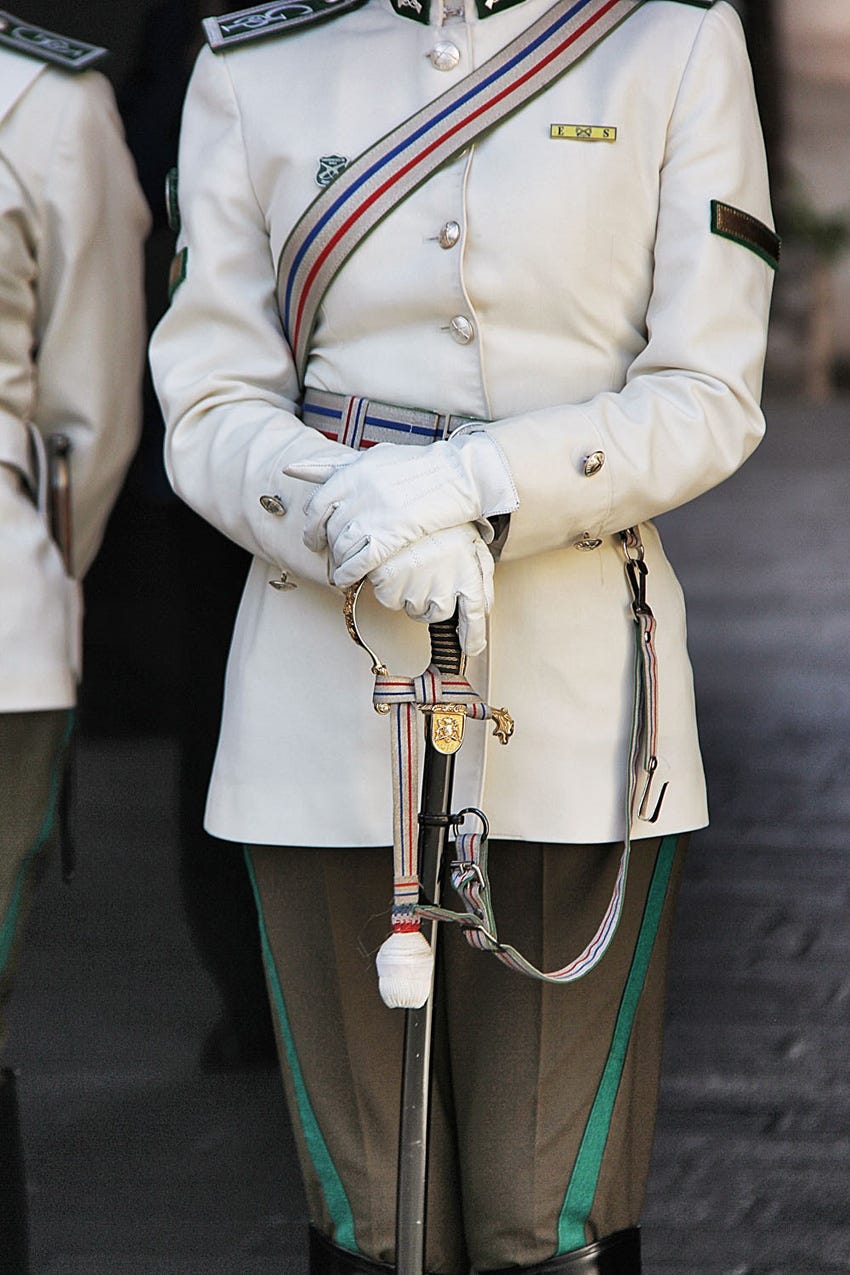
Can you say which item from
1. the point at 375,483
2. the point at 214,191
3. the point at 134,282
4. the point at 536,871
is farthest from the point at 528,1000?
the point at 134,282

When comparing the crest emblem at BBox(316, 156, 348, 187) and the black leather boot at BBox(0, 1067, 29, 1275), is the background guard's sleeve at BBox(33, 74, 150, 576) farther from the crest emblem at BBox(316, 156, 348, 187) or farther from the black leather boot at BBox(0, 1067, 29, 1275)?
the black leather boot at BBox(0, 1067, 29, 1275)

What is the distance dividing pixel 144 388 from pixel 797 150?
468cm

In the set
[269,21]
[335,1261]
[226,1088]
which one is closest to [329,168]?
[269,21]

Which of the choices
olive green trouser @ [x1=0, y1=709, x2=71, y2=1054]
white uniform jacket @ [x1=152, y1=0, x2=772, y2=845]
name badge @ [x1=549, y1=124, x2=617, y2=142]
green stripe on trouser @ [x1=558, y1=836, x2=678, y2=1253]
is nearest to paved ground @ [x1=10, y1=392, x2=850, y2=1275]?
olive green trouser @ [x1=0, y1=709, x2=71, y2=1054]

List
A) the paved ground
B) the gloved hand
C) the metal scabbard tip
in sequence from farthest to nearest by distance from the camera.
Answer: the paved ground, the metal scabbard tip, the gloved hand

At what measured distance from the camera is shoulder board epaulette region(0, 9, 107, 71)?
2.04 metres

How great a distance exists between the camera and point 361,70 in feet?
5.46

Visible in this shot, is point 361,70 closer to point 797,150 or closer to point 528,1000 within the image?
point 528,1000

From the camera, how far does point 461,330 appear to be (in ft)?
5.21

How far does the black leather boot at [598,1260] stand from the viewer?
1595mm

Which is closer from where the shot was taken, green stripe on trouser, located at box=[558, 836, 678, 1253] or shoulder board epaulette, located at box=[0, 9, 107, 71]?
green stripe on trouser, located at box=[558, 836, 678, 1253]

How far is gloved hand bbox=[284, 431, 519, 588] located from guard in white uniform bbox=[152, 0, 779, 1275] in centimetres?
7

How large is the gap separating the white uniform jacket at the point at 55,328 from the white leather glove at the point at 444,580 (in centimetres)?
64

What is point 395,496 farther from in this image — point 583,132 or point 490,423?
point 583,132
